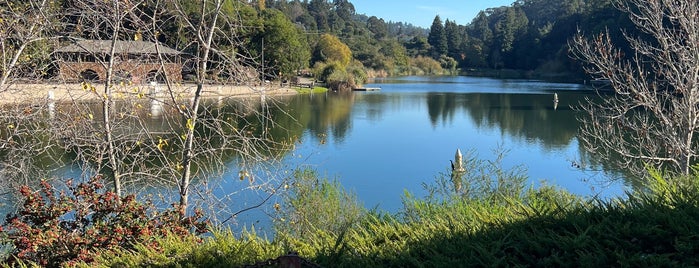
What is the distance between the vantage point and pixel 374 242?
3590 millimetres

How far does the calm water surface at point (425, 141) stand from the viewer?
1261 cm

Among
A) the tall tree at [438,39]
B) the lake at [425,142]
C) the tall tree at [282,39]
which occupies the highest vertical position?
the tall tree at [438,39]

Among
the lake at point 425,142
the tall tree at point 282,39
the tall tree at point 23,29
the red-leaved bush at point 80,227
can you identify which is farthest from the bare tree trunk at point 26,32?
the tall tree at point 282,39

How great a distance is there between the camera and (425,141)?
1917 cm

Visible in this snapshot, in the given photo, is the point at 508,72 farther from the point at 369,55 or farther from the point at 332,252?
the point at 332,252

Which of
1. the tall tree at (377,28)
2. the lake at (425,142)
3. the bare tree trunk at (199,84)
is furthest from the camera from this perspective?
the tall tree at (377,28)

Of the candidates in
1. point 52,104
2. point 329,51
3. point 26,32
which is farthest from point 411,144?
point 329,51

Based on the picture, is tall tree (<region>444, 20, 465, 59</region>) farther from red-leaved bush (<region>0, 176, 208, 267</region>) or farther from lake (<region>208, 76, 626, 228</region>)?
red-leaved bush (<region>0, 176, 208, 267</region>)

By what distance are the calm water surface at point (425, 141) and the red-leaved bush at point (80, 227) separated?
2156 mm

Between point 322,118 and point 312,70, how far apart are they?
82.1 ft

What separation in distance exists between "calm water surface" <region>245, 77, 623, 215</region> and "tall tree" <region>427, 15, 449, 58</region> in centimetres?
4566

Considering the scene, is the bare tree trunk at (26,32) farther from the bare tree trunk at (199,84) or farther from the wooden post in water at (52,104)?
the bare tree trunk at (199,84)

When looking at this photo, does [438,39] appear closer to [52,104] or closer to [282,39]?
[282,39]

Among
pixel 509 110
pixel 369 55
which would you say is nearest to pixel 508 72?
pixel 369 55
